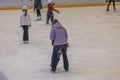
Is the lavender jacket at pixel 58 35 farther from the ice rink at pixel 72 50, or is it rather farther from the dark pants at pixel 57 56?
the ice rink at pixel 72 50

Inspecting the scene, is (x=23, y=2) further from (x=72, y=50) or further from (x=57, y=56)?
(x=57, y=56)

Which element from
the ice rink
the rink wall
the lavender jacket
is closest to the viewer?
the lavender jacket

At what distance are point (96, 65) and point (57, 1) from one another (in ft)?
49.6

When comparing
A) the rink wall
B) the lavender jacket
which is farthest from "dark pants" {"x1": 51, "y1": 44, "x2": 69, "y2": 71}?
the rink wall

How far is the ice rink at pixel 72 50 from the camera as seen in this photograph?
1081cm

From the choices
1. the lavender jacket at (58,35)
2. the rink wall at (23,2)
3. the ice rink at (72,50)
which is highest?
the lavender jacket at (58,35)

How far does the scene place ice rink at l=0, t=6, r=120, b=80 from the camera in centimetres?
1081

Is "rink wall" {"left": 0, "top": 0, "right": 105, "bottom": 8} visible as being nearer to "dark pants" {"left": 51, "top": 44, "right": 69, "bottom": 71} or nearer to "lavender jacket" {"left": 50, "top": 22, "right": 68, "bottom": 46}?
"dark pants" {"left": 51, "top": 44, "right": 69, "bottom": 71}

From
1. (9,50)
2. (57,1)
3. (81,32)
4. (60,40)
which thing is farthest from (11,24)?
(60,40)

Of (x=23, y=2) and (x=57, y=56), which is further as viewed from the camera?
(x=23, y=2)

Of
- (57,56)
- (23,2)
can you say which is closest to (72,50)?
(57,56)

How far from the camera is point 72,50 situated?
13.8 metres

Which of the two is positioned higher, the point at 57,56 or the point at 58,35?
the point at 58,35

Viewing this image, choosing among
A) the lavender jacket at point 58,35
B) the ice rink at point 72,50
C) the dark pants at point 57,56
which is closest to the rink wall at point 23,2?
the ice rink at point 72,50
